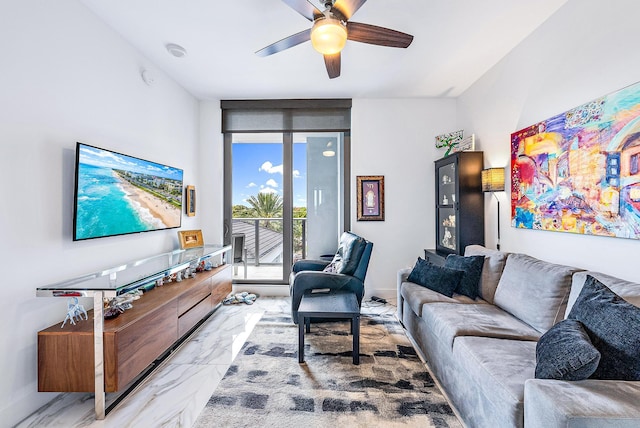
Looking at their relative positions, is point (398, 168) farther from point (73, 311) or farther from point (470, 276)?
point (73, 311)

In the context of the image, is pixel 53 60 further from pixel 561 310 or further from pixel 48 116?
pixel 561 310

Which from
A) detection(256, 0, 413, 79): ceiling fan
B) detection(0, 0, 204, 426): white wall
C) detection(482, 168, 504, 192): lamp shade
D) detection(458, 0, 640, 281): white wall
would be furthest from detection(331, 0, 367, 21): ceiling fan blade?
detection(482, 168, 504, 192): lamp shade

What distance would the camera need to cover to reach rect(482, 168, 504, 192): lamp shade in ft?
9.42

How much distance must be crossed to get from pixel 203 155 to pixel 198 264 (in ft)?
5.52

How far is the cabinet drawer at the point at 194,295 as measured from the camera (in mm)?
2467

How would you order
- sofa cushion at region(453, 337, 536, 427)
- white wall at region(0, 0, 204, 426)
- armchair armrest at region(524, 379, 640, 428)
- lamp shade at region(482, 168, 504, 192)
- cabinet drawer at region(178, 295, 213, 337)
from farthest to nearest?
1. lamp shade at region(482, 168, 504, 192)
2. cabinet drawer at region(178, 295, 213, 337)
3. white wall at region(0, 0, 204, 426)
4. sofa cushion at region(453, 337, 536, 427)
5. armchair armrest at region(524, 379, 640, 428)

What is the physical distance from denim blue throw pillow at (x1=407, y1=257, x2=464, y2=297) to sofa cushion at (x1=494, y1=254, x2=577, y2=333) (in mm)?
332

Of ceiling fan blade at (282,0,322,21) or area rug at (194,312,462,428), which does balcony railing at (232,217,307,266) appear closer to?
area rug at (194,312,462,428)

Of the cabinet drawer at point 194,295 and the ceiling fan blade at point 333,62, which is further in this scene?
the cabinet drawer at point 194,295

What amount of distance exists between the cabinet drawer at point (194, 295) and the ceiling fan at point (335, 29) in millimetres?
2263

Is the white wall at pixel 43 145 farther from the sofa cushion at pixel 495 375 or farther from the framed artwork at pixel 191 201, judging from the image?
the sofa cushion at pixel 495 375

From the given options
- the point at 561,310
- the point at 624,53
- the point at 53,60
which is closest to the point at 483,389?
the point at 561,310

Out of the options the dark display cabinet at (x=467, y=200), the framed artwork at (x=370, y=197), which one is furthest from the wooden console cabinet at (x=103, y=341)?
the dark display cabinet at (x=467, y=200)

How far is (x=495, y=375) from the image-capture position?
52.7 inches
